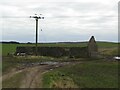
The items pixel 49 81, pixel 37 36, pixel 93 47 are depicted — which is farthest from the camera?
pixel 93 47

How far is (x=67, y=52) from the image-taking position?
209 ft

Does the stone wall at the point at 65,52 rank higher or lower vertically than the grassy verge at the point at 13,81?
higher

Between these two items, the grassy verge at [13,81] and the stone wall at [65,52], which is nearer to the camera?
the grassy verge at [13,81]

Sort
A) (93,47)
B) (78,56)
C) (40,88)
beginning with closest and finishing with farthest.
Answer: (40,88) → (78,56) → (93,47)

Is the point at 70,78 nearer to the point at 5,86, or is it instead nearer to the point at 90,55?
the point at 5,86

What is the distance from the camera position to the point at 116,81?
92.7 feet

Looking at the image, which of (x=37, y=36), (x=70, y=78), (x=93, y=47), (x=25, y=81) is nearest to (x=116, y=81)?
(x=70, y=78)

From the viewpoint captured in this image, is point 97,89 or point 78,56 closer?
point 97,89

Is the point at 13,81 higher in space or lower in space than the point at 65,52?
lower

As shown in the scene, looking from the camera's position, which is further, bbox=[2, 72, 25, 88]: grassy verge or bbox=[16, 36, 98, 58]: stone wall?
bbox=[16, 36, 98, 58]: stone wall

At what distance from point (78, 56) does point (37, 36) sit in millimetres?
9813

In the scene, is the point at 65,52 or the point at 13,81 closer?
the point at 13,81

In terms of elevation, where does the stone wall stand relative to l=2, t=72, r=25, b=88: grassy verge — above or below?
above

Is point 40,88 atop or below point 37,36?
below
